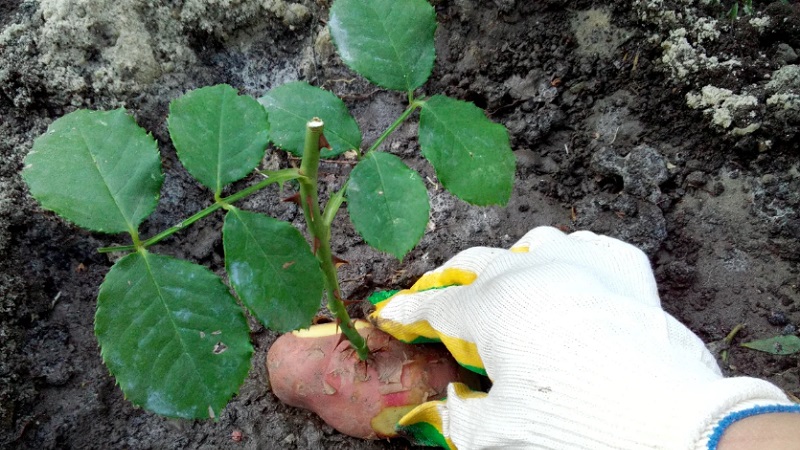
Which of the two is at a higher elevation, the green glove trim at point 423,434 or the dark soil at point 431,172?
the dark soil at point 431,172

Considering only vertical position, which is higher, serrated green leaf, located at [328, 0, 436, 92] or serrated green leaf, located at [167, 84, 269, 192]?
serrated green leaf, located at [328, 0, 436, 92]

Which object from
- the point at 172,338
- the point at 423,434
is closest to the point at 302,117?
the point at 172,338

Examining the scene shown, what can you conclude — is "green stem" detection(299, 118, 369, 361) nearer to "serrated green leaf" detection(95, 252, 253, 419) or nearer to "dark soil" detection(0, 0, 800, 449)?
"serrated green leaf" detection(95, 252, 253, 419)

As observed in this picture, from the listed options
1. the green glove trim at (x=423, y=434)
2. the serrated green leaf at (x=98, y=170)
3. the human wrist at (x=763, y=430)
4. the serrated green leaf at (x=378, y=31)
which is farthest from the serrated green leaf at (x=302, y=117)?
the green glove trim at (x=423, y=434)

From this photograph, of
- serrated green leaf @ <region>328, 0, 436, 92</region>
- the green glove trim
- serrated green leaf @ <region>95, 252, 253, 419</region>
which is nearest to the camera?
serrated green leaf @ <region>95, 252, 253, 419</region>

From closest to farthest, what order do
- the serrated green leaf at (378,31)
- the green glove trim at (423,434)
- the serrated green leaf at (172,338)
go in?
1. the serrated green leaf at (172,338)
2. the serrated green leaf at (378,31)
3. the green glove trim at (423,434)

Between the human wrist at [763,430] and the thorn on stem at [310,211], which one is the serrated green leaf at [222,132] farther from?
the human wrist at [763,430]

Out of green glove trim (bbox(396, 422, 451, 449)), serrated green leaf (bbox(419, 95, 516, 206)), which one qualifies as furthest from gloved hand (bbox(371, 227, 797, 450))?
serrated green leaf (bbox(419, 95, 516, 206))

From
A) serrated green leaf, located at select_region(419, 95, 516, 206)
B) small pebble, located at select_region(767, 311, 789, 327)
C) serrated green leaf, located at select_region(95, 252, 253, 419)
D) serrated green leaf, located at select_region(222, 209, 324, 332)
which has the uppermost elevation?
serrated green leaf, located at select_region(419, 95, 516, 206)

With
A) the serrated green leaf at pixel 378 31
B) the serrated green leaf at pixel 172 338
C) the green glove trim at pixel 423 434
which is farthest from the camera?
the green glove trim at pixel 423 434
